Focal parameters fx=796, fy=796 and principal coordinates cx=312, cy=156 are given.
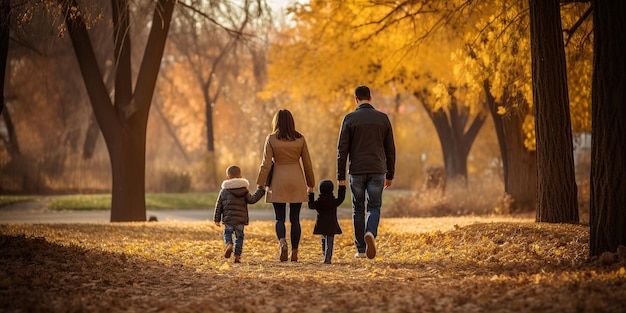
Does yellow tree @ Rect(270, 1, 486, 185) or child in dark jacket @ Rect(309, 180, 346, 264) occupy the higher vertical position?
yellow tree @ Rect(270, 1, 486, 185)

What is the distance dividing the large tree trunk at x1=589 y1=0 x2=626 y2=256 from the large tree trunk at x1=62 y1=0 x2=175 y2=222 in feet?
34.2

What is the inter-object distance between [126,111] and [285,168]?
815cm

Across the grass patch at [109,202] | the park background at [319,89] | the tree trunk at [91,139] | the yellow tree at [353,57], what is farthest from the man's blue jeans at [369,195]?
the tree trunk at [91,139]

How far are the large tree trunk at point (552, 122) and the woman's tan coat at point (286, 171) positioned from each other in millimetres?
3749

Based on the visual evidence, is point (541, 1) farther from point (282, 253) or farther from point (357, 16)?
point (357, 16)

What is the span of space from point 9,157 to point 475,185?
60.0 ft

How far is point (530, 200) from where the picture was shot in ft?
63.8

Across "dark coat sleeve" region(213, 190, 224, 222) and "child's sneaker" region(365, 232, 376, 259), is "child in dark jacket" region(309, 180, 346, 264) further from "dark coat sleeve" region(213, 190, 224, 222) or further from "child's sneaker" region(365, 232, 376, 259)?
"dark coat sleeve" region(213, 190, 224, 222)

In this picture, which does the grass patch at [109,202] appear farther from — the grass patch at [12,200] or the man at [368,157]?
the man at [368,157]

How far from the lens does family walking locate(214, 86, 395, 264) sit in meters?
9.78

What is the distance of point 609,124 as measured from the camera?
823 centimetres

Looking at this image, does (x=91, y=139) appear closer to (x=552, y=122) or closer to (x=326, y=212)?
(x=552, y=122)

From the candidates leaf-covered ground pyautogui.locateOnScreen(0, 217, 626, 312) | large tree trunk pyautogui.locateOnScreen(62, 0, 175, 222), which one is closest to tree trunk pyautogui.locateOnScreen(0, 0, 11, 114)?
leaf-covered ground pyautogui.locateOnScreen(0, 217, 626, 312)

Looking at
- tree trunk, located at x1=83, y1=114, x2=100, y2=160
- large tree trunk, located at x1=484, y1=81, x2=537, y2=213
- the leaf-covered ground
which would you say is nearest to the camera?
the leaf-covered ground
